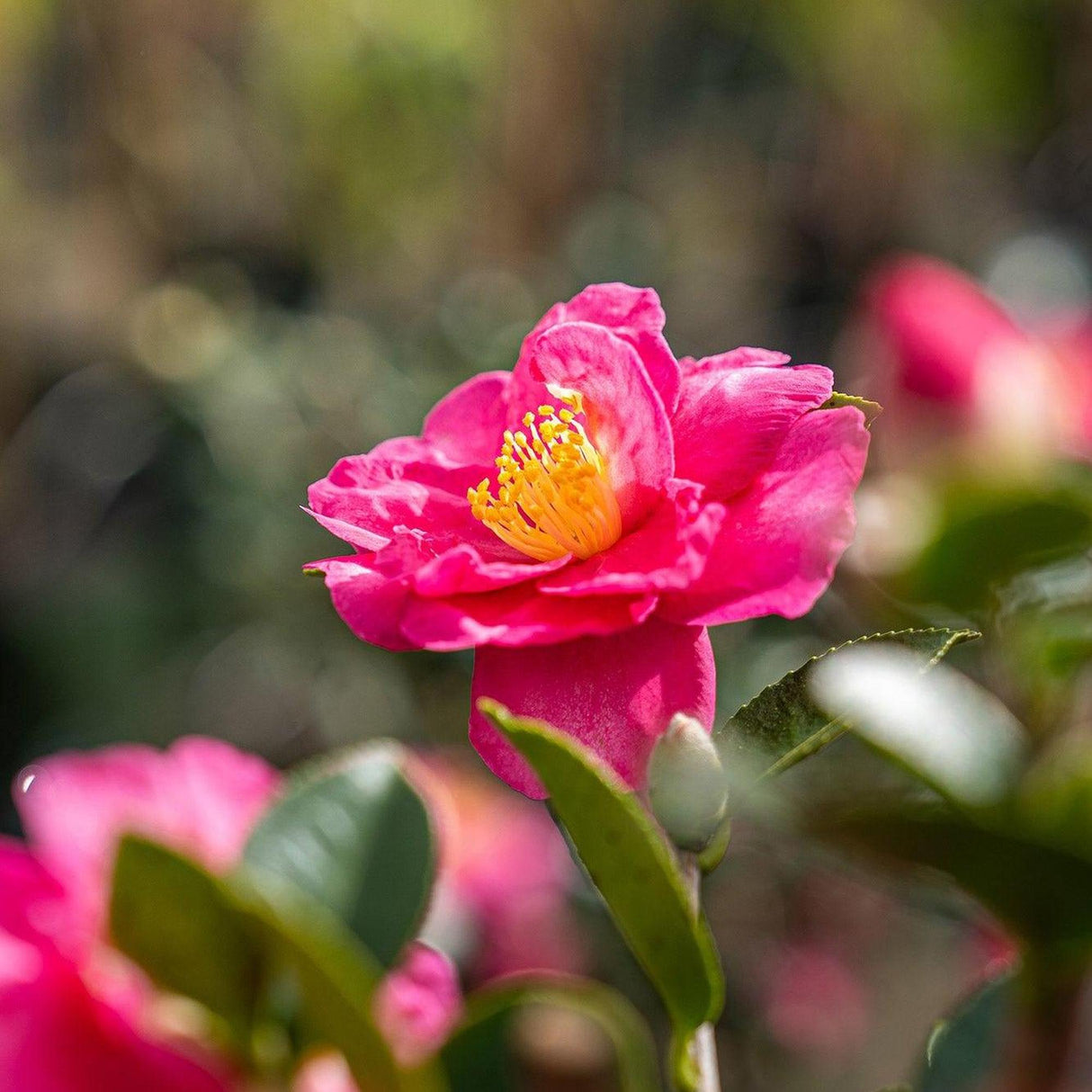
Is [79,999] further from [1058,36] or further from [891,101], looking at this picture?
[1058,36]

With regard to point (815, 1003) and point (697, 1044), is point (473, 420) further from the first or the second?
point (815, 1003)

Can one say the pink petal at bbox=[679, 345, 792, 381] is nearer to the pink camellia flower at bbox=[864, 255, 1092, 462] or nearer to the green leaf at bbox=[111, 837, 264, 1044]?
the green leaf at bbox=[111, 837, 264, 1044]

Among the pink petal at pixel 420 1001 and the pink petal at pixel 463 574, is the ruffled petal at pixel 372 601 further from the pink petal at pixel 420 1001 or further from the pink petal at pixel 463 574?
the pink petal at pixel 420 1001

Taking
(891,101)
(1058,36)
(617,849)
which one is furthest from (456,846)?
(1058,36)

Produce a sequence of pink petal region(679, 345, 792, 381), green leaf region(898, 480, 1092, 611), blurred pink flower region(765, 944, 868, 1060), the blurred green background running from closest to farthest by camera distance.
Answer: pink petal region(679, 345, 792, 381) → green leaf region(898, 480, 1092, 611) → blurred pink flower region(765, 944, 868, 1060) → the blurred green background

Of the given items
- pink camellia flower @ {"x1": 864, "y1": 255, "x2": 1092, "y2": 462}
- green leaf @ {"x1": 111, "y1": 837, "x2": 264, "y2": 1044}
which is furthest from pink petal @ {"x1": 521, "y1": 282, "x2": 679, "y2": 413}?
pink camellia flower @ {"x1": 864, "y1": 255, "x2": 1092, "y2": 462}

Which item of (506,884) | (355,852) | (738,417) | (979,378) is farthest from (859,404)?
(506,884)

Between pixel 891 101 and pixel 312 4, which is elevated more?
pixel 312 4
